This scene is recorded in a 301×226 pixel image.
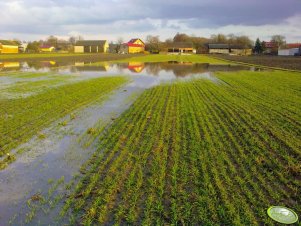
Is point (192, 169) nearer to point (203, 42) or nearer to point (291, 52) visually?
point (291, 52)

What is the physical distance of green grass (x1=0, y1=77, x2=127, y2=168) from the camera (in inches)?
463

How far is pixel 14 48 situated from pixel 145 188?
142 meters

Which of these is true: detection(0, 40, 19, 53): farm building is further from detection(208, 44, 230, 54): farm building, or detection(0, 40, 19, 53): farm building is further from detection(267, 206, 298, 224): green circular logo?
detection(267, 206, 298, 224): green circular logo

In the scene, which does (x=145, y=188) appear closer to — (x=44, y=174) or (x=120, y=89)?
(x=44, y=174)

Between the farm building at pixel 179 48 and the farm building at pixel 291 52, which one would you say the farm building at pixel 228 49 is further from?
the farm building at pixel 291 52

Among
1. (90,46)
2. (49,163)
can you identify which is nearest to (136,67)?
(49,163)

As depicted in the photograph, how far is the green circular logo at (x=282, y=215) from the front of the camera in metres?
6.23

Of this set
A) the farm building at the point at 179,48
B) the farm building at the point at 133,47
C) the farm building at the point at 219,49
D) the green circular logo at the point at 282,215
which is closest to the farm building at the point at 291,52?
the farm building at the point at 219,49

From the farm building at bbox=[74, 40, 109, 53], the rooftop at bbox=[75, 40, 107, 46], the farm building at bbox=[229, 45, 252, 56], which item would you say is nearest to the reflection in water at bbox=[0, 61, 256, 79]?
the farm building at bbox=[74, 40, 109, 53]

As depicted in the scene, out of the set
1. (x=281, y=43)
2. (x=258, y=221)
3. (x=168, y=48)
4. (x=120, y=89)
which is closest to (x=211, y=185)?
(x=258, y=221)

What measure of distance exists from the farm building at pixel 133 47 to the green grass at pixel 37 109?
123 meters

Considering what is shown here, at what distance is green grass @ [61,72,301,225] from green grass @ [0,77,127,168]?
3589 millimetres

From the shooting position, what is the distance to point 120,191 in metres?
7.48

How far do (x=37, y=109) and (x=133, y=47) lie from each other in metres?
133
